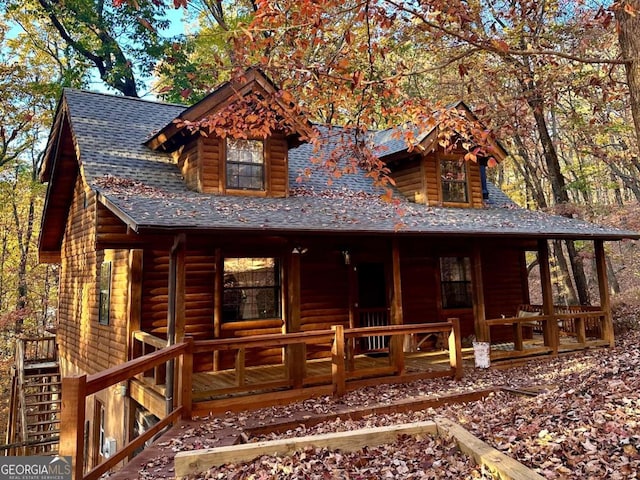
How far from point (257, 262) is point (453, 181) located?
6254 mm

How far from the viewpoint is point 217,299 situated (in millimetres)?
9008

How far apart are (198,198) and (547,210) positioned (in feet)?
44.7

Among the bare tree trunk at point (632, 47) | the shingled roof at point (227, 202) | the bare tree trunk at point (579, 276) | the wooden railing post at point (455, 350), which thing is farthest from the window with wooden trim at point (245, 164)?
the bare tree trunk at point (579, 276)

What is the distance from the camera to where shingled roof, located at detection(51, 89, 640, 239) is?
7.43 metres

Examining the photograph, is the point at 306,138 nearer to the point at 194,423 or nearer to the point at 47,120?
the point at 194,423

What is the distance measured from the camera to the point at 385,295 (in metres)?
11.8

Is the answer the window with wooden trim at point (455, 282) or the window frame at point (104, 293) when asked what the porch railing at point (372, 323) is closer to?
the window with wooden trim at point (455, 282)

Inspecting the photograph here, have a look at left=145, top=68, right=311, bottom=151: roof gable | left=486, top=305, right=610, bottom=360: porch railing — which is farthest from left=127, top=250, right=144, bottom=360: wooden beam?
left=486, top=305, right=610, bottom=360: porch railing

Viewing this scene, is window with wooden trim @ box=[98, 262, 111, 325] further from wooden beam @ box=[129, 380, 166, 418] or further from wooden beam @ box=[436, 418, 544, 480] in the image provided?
wooden beam @ box=[436, 418, 544, 480]

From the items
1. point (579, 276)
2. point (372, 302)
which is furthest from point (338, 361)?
point (579, 276)

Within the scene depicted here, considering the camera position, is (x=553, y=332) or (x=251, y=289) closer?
(x=251, y=289)

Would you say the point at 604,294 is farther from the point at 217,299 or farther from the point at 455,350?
the point at 217,299

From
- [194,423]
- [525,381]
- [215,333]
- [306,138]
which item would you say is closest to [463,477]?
[194,423]

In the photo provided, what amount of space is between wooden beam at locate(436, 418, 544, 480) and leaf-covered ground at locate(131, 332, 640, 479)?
0.11 meters
